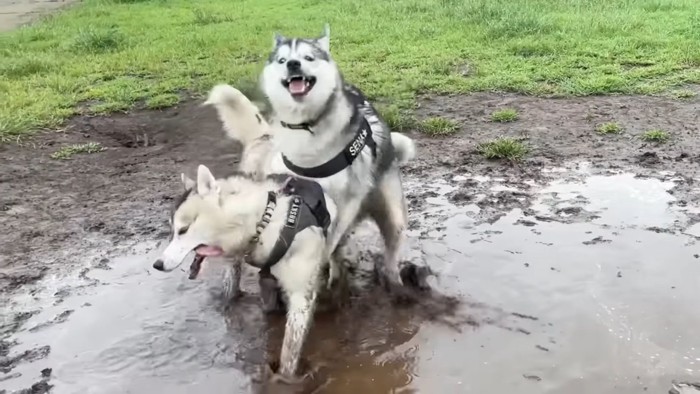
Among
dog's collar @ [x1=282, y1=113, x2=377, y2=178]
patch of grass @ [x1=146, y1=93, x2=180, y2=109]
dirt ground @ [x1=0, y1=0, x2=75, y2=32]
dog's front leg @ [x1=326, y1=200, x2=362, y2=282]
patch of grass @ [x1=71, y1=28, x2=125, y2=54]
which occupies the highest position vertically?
dog's collar @ [x1=282, y1=113, x2=377, y2=178]

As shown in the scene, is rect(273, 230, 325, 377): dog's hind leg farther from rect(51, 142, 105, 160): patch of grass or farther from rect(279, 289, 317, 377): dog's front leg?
rect(51, 142, 105, 160): patch of grass

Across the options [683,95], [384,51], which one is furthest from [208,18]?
[683,95]

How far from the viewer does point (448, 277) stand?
477 centimetres

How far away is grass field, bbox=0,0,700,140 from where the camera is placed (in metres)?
8.52

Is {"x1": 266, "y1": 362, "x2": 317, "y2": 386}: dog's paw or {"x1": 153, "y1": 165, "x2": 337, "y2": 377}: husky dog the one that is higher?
{"x1": 153, "y1": 165, "x2": 337, "y2": 377}: husky dog

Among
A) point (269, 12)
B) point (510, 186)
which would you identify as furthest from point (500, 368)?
point (269, 12)

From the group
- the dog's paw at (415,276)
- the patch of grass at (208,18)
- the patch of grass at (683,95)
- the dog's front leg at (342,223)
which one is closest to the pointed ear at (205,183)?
the dog's front leg at (342,223)

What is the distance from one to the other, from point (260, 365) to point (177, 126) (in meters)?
4.33

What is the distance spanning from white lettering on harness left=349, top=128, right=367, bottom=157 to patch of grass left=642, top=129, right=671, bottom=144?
11.8ft

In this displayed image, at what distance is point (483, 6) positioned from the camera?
11.9 metres

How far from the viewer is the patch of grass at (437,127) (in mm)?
7305

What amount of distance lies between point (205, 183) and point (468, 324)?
1631mm

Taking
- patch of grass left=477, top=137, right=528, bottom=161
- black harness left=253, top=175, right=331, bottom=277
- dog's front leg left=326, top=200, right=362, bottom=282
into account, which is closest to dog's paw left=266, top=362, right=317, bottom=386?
black harness left=253, top=175, right=331, bottom=277

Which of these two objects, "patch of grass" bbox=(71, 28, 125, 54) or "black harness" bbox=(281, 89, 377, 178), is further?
"patch of grass" bbox=(71, 28, 125, 54)
